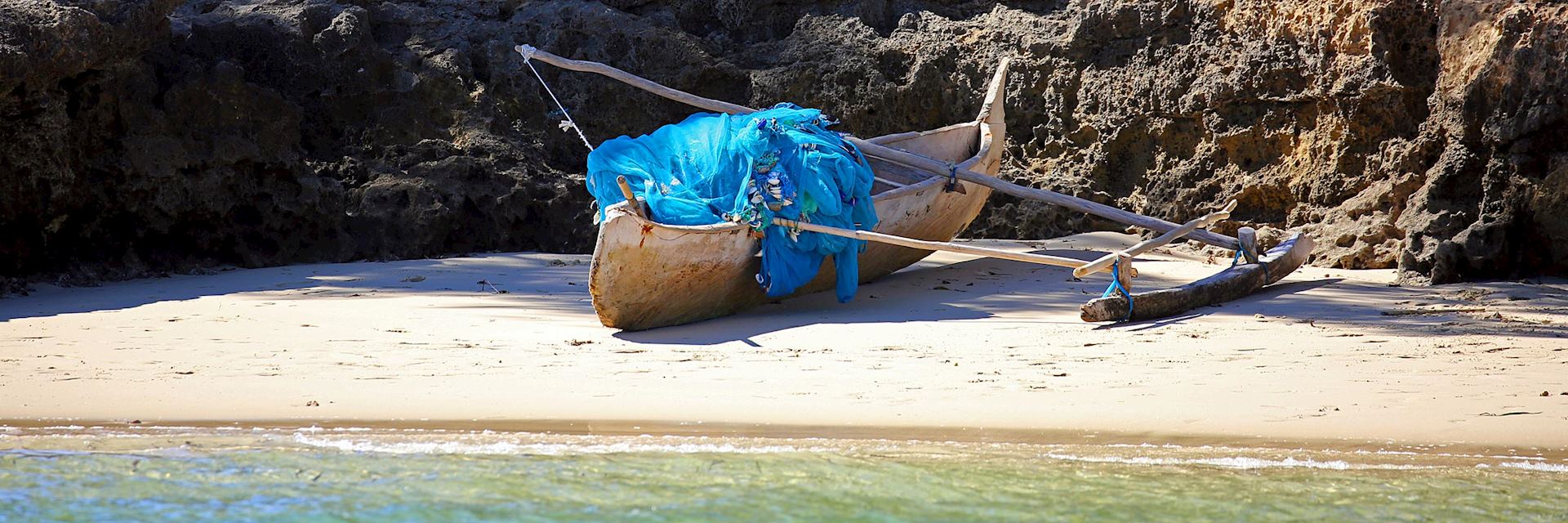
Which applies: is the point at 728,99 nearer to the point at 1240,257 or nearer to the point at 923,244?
the point at 923,244

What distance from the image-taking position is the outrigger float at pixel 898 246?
6016 mm

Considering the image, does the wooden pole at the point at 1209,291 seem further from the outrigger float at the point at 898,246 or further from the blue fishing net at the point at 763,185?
the blue fishing net at the point at 763,185

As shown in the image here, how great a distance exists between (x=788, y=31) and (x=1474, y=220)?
17.1 ft

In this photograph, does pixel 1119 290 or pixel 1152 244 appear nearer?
pixel 1119 290

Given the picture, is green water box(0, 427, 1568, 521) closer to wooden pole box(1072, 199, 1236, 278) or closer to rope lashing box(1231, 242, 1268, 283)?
wooden pole box(1072, 199, 1236, 278)

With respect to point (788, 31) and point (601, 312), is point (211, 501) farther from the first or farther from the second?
point (788, 31)

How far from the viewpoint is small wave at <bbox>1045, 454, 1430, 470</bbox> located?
153 inches

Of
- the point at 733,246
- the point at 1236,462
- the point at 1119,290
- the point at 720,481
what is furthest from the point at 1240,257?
the point at 720,481

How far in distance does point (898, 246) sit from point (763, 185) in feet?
4.49

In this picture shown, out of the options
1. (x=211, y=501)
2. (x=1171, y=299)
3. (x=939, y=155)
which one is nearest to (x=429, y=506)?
(x=211, y=501)

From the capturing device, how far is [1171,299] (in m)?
6.29

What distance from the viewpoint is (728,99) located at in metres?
10.1

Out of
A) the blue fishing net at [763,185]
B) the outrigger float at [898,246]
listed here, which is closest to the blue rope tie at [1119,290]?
the outrigger float at [898,246]

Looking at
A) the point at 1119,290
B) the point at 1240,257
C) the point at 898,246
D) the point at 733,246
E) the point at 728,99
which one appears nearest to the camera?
the point at 1119,290
